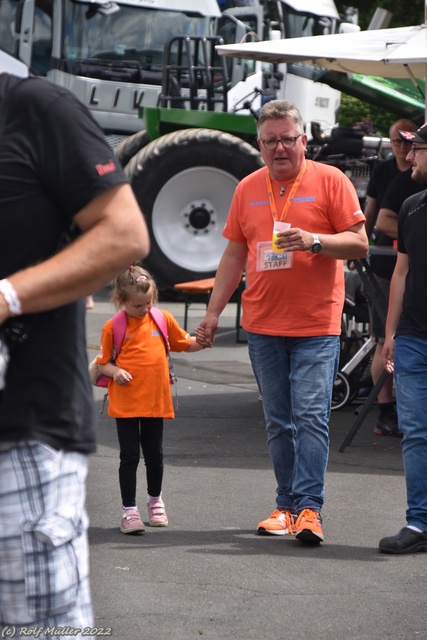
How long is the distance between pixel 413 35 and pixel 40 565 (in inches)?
268

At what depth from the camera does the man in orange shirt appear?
5582 millimetres

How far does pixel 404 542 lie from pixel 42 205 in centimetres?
333

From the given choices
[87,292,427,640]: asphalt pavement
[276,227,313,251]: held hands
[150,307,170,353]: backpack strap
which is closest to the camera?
[87,292,427,640]: asphalt pavement

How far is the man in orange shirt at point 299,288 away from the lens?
5.58 meters

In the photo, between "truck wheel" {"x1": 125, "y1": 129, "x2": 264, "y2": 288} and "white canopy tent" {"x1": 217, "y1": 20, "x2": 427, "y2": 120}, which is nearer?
"white canopy tent" {"x1": 217, "y1": 20, "x2": 427, "y2": 120}

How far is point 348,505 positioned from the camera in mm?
6328

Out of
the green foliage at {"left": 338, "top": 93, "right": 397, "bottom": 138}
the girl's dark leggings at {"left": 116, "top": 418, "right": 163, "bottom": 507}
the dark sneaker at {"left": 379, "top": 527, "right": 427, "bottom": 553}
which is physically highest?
the girl's dark leggings at {"left": 116, "top": 418, "right": 163, "bottom": 507}

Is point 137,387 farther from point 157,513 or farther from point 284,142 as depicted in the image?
point 284,142

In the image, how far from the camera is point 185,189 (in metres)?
14.7

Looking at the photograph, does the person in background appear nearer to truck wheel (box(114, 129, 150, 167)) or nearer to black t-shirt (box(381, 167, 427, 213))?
black t-shirt (box(381, 167, 427, 213))

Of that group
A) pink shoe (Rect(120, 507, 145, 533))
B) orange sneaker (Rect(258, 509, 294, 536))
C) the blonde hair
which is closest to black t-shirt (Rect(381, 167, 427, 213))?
the blonde hair

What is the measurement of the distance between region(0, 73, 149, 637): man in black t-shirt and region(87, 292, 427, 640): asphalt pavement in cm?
180

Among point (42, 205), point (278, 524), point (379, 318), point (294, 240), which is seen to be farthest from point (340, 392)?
point (42, 205)

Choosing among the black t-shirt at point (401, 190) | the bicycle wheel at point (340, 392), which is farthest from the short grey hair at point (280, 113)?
the bicycle wheel at point (340, 392)
